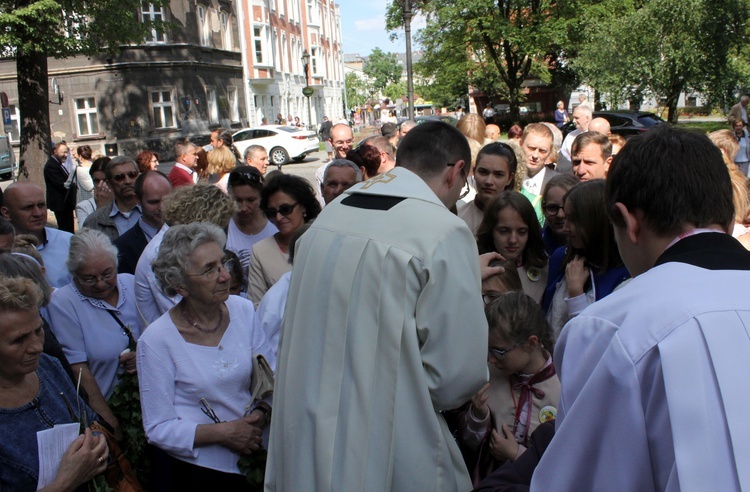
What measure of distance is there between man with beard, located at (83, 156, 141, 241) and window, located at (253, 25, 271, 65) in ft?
137

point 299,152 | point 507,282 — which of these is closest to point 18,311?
point 507,282

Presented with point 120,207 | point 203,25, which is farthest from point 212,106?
point 120,207

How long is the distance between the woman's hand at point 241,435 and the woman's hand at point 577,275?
5.31 feet

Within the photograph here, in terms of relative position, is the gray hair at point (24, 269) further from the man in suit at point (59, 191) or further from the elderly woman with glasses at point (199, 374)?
the man in suit at point (59, 191)

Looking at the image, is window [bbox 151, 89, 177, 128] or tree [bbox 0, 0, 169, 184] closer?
tree [bbox 0, 0, 169, 184]

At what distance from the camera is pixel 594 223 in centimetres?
328

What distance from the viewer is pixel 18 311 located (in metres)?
2.86

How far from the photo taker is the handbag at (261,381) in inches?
128

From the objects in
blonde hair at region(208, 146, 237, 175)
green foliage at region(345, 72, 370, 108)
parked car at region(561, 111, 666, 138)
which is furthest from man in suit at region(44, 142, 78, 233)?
green foliage at region(345, 72, 370, 108)

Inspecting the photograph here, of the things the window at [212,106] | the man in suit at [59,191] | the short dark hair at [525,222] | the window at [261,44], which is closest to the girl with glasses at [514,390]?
the short dark hair at [525,222]

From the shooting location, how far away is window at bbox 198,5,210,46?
36.4 metres

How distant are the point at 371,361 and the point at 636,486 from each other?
3.40ft

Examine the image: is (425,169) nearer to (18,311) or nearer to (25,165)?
(18,311)

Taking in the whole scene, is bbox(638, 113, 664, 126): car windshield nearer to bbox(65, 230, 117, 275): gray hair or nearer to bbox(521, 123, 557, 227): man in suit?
bbox(521, 123, 557, 227): man in suit
